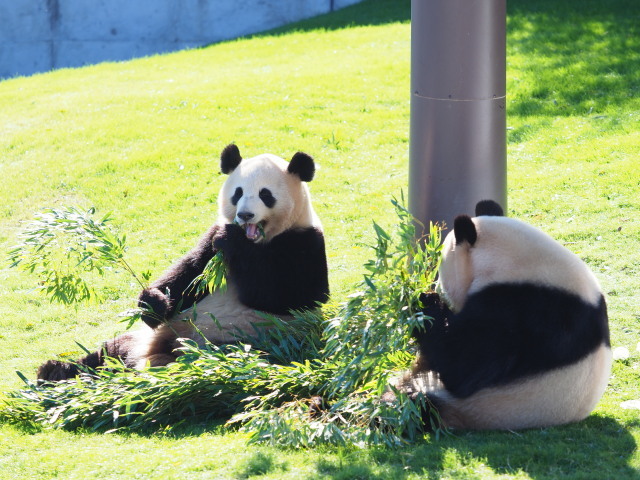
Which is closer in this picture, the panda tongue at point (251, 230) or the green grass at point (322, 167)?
the green grass at point (322, 167)

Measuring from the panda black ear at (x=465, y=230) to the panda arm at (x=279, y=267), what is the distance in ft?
3.79

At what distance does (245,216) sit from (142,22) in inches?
573

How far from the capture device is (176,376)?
173 inches

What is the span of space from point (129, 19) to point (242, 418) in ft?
50.7

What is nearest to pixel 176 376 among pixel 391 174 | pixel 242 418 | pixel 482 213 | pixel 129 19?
pixel 242 418

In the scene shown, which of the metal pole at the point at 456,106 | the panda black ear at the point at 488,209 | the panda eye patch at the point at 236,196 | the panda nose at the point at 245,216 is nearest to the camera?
the panda black ear at the point at 488,209

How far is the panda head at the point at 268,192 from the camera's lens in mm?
4840

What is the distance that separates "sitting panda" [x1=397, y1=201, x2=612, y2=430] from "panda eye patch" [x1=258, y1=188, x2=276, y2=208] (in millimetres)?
1225

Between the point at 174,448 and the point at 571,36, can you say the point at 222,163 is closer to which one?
the point at 174,448

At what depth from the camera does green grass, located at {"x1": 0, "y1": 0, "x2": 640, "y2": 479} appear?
369 cm

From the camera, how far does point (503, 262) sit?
3.90 metres

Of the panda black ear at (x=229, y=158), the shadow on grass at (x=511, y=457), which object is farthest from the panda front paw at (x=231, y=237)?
the shadow on grass at (x=511, y=457)

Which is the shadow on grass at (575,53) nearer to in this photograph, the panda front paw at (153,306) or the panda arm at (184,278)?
the panda arm at (184,278)

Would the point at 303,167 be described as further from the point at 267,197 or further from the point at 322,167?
the point at 322,167
